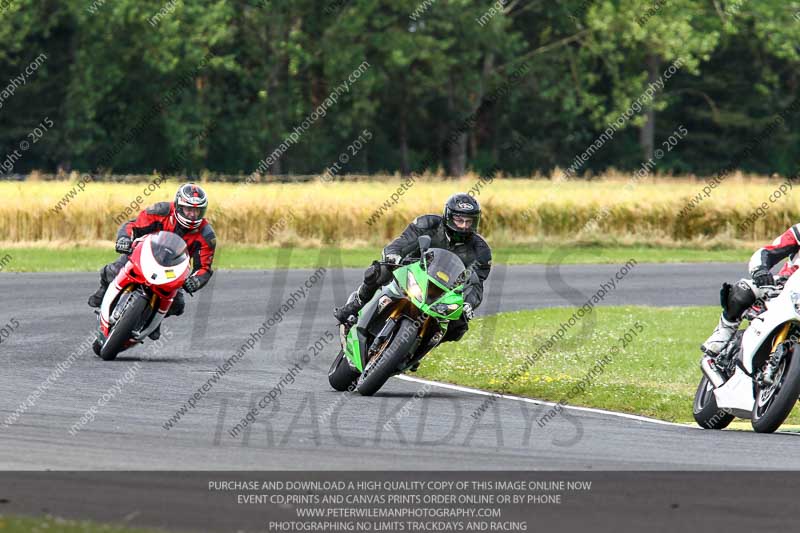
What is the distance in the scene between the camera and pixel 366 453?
31.4 feet

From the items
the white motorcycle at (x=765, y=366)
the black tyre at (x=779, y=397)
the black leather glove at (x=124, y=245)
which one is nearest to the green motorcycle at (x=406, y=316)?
the white motorcycle at (x=765, y=366)

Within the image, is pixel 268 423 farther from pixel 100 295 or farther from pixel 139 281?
pixel 100 295

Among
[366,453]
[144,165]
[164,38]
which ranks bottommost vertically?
[144,165]

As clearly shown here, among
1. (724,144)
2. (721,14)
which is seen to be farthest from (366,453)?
(724,144)

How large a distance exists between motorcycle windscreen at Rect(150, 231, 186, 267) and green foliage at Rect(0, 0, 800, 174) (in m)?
37.9

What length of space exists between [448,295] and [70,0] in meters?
43.5

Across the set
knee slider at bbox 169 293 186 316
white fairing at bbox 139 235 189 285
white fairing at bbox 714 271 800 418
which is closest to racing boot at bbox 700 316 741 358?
white fairing at bbox 714 271 800 418

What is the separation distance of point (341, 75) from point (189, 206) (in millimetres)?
41907

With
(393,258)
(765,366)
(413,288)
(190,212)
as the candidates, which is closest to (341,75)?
(190,212)

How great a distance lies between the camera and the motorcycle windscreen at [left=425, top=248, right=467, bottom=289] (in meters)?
12.5

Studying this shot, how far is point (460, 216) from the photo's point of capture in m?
13.1

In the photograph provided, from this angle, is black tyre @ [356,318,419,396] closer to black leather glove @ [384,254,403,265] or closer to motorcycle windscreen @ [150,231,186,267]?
black leather glove @ [384,254,403,265]

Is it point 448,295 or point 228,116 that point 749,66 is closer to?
point 228,116

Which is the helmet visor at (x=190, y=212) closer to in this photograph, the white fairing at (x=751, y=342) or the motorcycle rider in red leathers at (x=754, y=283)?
the motorcycle rider in red leathers at (x=754, y=283)
